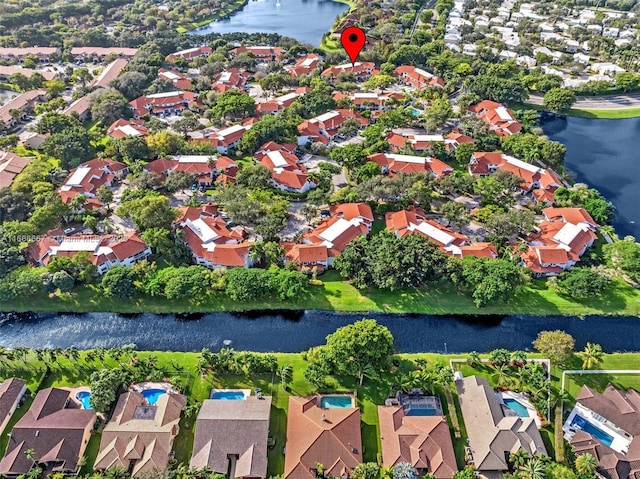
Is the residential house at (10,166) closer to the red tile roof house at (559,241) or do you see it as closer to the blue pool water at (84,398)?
the blue pool water at (84,398)

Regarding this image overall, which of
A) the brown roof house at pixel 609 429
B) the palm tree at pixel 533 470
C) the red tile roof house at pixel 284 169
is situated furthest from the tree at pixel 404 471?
the red tile roof house at pixel 284 169

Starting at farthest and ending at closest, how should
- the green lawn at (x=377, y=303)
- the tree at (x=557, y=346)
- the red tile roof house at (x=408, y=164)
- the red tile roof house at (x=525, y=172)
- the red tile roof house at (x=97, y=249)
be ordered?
the red tile roof house at (x=408, y=164)
the red tile roof house at (x=525, y=172)
the red tile roof house at (x=97, y=249)
the green lawn at (x=377, y=303)
the tree at (x=557, y=346)

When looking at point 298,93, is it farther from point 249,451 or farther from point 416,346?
point 249,451

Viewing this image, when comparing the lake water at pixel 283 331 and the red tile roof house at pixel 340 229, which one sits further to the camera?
the red tile roof house at pixel 340 229

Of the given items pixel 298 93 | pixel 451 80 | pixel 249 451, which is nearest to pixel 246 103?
pixel 298 93

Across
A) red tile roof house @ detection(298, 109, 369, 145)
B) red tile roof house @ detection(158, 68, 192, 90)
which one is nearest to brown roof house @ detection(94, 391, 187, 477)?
red tile roof house @ detection(298, 109, 369, 145)

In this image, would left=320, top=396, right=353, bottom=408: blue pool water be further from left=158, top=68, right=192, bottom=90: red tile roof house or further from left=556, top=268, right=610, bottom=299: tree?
left=158, top=68, right=192, bottom=90: red tile roof house

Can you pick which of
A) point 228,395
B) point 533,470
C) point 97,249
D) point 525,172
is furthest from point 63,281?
point 525,172
